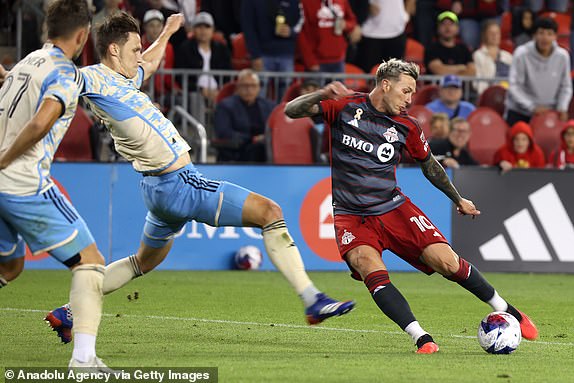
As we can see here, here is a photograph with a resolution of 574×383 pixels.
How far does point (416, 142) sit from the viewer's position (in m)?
8.88

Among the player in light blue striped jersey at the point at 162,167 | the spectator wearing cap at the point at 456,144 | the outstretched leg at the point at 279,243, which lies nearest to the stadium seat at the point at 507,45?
the spectator wearing cap at the point at 456,144

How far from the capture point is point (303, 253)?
51.0ft

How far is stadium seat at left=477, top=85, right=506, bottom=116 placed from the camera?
18.6 m

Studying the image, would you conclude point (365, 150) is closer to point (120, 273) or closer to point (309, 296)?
point (309, 296)

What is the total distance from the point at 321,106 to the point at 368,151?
490mm

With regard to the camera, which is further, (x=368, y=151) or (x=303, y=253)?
(x=303, y=253)

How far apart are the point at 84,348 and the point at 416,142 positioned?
337 cm

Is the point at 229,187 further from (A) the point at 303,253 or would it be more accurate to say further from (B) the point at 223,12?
(B) the point at 223,12

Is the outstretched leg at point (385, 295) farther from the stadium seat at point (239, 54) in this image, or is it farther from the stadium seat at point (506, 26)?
the stadium seat at point (506, 26)

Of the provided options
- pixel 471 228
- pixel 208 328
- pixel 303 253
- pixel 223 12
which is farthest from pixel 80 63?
pixel 208 328

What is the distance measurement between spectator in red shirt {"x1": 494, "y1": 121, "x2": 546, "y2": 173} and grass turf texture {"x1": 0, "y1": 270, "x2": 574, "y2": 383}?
247 cm

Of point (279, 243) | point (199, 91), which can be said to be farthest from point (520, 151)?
point (279, 243)

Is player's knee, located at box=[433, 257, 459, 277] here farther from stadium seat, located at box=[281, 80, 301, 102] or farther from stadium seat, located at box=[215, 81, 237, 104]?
stadium seat, located at box=[215, 81, 237, 104]

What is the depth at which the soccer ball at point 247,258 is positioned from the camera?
15438 millimetres
